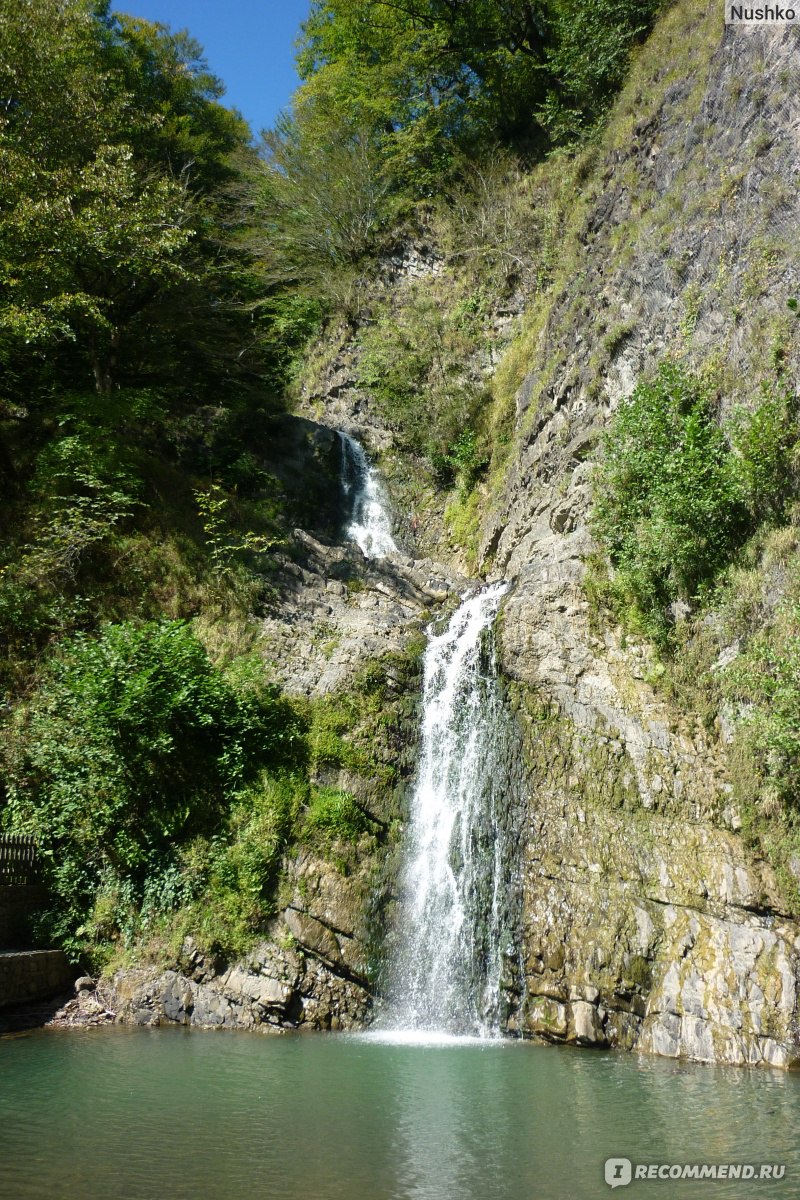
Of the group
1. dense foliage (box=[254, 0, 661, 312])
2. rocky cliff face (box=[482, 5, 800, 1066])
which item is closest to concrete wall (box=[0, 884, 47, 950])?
rocky cliff face (box=[482, 5, 800, 1066])

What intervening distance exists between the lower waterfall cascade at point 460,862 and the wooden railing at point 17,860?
17.0ft

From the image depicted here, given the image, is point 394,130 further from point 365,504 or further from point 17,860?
point 17,860

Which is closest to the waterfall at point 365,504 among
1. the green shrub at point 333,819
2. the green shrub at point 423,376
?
the green shrub at point 423,376

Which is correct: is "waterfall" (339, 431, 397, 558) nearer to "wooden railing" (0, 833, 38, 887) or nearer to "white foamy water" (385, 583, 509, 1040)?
"white foamy water" (385, 583, 509, 1040)

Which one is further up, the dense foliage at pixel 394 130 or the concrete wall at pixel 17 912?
the dense foliage at pixel 394 130

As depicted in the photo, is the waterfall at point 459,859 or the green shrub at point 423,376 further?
the green shrub at point 423,376

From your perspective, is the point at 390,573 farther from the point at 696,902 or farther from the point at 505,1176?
the point at 505,1176

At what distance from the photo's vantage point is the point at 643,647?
13.1m

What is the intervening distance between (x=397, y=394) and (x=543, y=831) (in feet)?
49.1

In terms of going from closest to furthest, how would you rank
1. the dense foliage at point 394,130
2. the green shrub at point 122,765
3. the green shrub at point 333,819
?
the green shrub at point 122,765 → the green shrub at point 333,819 → the dense foliage at point 394,130

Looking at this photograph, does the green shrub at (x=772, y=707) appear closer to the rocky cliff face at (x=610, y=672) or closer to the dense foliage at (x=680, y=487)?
the rocky cliff face at (x=610, y=672)

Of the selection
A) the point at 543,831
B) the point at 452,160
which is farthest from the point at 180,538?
the point at 452,160

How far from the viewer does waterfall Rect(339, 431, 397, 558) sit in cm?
2119

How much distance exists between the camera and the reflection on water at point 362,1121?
548 cm
